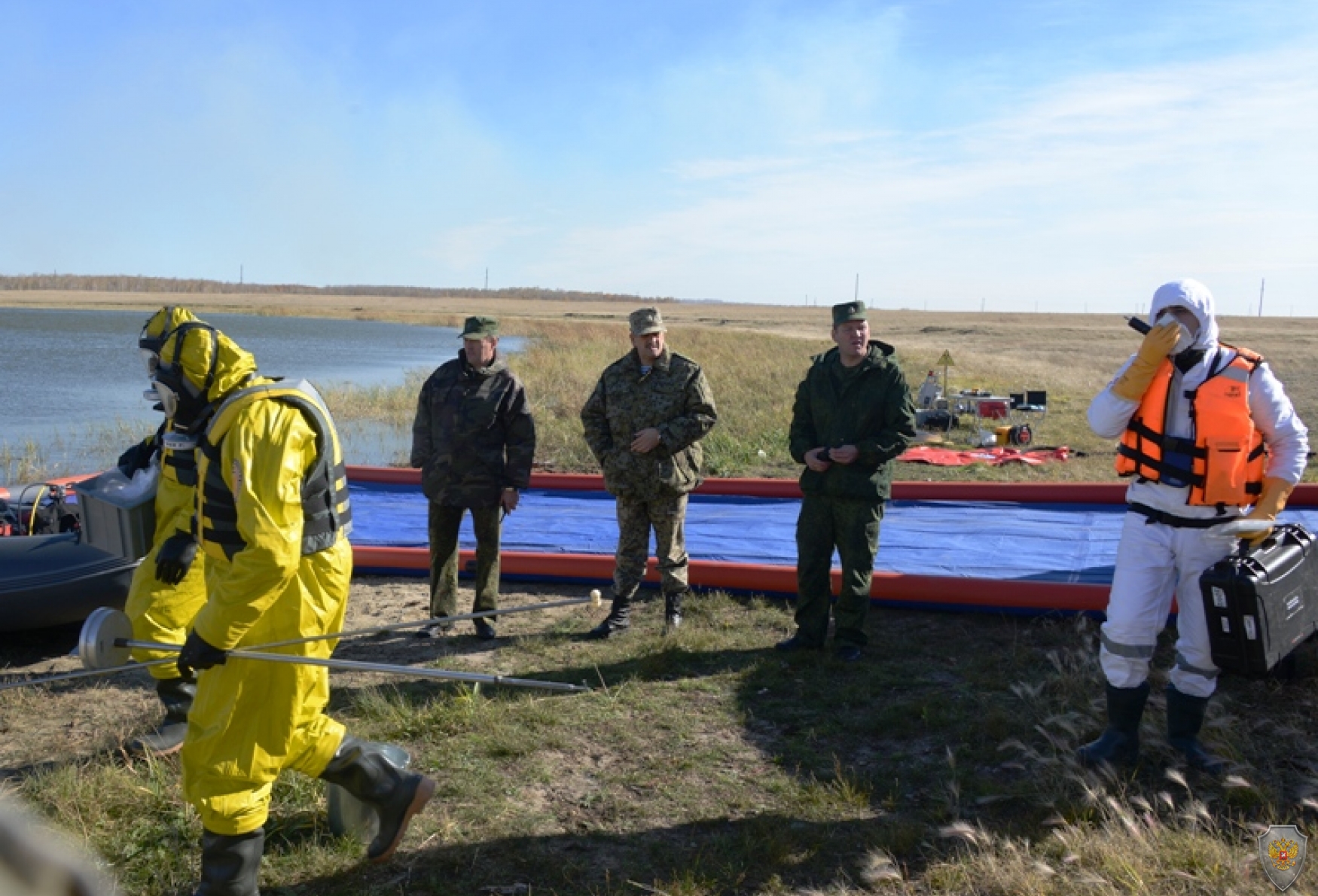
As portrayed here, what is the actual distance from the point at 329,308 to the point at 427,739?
96.9 metres

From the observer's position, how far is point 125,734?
16.0 ft

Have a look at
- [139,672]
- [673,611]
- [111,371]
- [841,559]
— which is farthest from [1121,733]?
[111,371]

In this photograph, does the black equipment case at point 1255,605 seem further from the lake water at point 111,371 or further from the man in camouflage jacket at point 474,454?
the lake water at point 111,371

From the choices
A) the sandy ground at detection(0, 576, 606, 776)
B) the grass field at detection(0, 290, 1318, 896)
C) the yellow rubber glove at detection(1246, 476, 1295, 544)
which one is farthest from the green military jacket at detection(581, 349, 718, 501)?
the yellow rubber glove at detection(1246, 476, 1295, 544)

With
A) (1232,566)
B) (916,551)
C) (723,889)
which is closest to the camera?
(723,889)

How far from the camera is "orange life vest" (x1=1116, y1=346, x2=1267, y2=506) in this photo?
4129mm

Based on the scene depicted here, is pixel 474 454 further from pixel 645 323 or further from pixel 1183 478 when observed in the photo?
pixel 1183 478

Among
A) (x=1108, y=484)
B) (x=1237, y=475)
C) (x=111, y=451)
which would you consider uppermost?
(x=1237, y=475)

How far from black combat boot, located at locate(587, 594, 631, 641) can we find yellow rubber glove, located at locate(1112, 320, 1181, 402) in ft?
10.1

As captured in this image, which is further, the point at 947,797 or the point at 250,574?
the point at 947,797

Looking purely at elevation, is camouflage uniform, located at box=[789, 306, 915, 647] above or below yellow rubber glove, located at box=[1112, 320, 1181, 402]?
below

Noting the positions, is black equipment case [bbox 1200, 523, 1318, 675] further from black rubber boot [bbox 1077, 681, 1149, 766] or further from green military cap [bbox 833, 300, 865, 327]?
green military cap [bbox 833, 300, 865, 327]

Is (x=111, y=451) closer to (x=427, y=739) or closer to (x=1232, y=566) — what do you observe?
(x=427, y=739)

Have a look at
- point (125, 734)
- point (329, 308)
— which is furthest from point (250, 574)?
point (329, 308)
